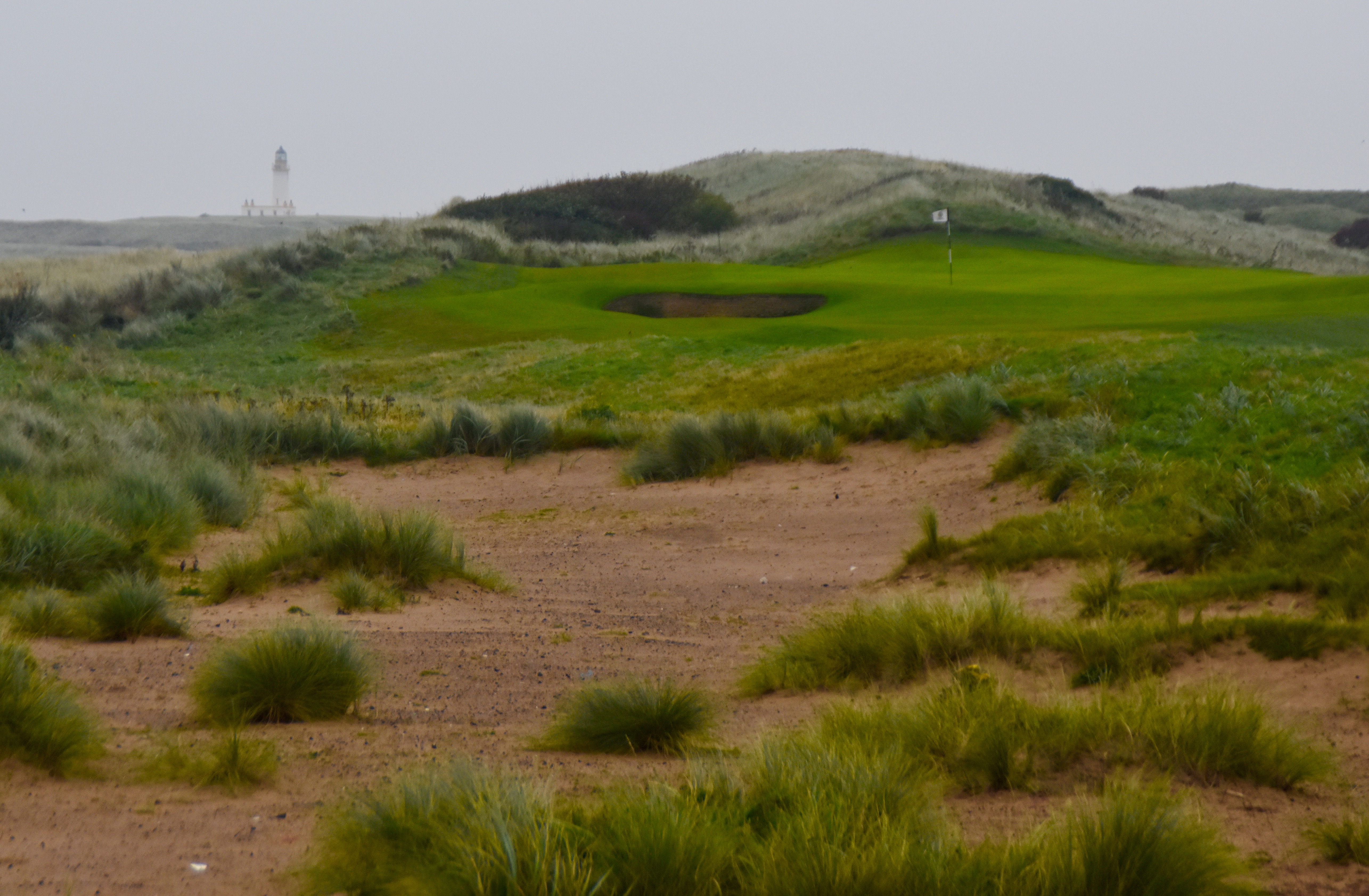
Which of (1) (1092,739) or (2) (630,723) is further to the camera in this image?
(2) (630,723)

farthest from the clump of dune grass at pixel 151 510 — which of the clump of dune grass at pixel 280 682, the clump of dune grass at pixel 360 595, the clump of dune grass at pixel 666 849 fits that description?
the clump of dune grass at pixel 666 849

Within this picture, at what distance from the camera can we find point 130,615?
612 cm

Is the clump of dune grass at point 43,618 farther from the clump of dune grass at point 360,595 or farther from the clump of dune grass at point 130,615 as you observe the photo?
the clump of dune grass at point 360,595

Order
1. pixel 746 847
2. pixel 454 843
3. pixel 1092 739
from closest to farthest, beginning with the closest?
pixel 454 843, pixel 746 847, pixel 1092 739

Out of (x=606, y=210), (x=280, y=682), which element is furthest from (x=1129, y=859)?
(x=606, y=210)

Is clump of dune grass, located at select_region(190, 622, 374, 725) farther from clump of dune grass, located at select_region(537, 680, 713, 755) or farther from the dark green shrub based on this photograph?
the dark green shrub

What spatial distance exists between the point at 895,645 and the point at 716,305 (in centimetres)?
2660

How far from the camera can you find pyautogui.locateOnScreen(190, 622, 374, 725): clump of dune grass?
4719 mm

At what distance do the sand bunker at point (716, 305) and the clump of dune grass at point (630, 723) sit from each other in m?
24.5

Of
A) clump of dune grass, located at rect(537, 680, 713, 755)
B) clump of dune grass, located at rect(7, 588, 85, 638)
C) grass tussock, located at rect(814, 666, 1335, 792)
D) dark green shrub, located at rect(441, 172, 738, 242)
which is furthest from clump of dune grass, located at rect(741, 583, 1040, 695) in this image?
dark green shrub, located at rect(441, 172, 738, 242)

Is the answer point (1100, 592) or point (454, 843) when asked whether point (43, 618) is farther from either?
point (1100, 592)

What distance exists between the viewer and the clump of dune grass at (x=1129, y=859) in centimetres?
291

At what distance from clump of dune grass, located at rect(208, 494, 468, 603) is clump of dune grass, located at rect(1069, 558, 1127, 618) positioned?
436cm

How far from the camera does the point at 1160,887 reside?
9.59 ft
